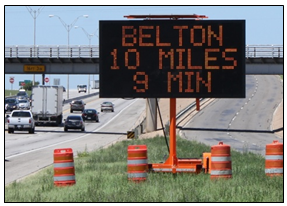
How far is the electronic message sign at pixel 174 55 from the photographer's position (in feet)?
63.2

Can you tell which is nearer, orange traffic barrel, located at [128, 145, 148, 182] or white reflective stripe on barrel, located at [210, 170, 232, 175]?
A: orange traffic barrel, located at [128, 145, 148, 182]

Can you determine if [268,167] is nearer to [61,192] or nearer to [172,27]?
[172,27]

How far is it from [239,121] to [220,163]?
6351 centimetres

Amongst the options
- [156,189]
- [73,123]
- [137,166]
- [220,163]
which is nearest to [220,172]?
[220,163]

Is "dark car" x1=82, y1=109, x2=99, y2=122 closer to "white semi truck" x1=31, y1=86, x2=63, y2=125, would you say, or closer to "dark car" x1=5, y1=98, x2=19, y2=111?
"dark car" x1=5, y1=98, x2=19, y2=111

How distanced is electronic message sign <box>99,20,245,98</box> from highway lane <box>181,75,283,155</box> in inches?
1225

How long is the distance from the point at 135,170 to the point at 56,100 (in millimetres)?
57887

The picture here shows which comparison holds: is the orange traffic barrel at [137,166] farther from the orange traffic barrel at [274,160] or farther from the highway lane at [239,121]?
the highway lane at [239,121]

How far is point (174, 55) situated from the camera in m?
19.3

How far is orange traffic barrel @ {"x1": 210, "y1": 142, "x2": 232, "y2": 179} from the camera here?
61.1ft

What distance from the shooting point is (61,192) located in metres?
16.8

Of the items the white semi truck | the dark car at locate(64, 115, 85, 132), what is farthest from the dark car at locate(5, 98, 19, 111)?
the dark car at locate(64, 115, 85, 132)

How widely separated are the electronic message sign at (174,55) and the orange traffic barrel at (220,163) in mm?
1455

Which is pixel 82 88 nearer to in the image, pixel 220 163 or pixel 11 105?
pixel 11 105
